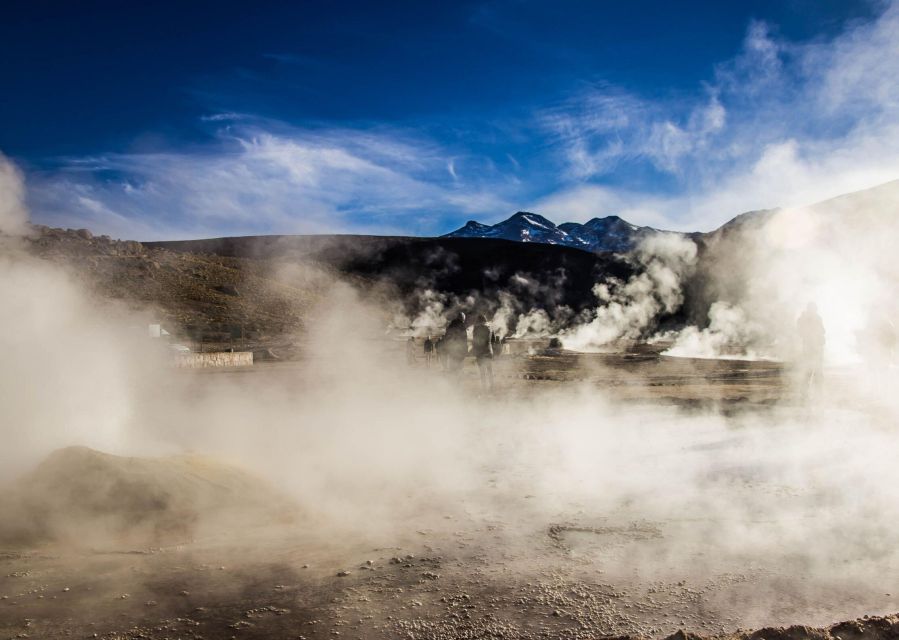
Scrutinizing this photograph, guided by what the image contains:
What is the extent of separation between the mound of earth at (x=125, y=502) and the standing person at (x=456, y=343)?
25.6 ft

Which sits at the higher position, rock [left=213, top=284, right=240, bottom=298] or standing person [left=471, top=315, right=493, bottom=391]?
rock [left=213, top=284, right=240, bottom=298]

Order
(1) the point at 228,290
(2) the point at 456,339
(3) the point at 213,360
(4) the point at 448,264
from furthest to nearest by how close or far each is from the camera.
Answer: (4) the point at 448,264
(1) the point at 228,290
(3) the point at 213,360
(2) the point at 456,339

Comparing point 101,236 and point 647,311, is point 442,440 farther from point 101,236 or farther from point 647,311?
point 101,236

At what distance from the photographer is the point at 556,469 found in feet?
18.5

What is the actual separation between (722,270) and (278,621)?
41875 mm

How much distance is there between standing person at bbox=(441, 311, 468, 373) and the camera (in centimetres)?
1230

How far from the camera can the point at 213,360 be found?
23438 mm

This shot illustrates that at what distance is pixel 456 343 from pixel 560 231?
524 feet

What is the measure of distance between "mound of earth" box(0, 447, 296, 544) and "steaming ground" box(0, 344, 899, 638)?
0.03 metres

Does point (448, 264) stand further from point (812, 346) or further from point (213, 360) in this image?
point (812, 346)

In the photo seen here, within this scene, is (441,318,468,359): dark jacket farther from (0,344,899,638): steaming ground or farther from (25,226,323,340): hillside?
(25,226,323,340): hillside

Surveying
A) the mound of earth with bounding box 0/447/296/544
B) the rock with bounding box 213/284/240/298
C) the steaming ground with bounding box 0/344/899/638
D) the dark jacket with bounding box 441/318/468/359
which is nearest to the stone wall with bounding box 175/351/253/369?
the dark jacket with bounding box 441/318/468/359

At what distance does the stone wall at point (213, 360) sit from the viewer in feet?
72.9

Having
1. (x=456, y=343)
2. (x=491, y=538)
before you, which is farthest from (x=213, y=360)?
(x=491, y=538)
